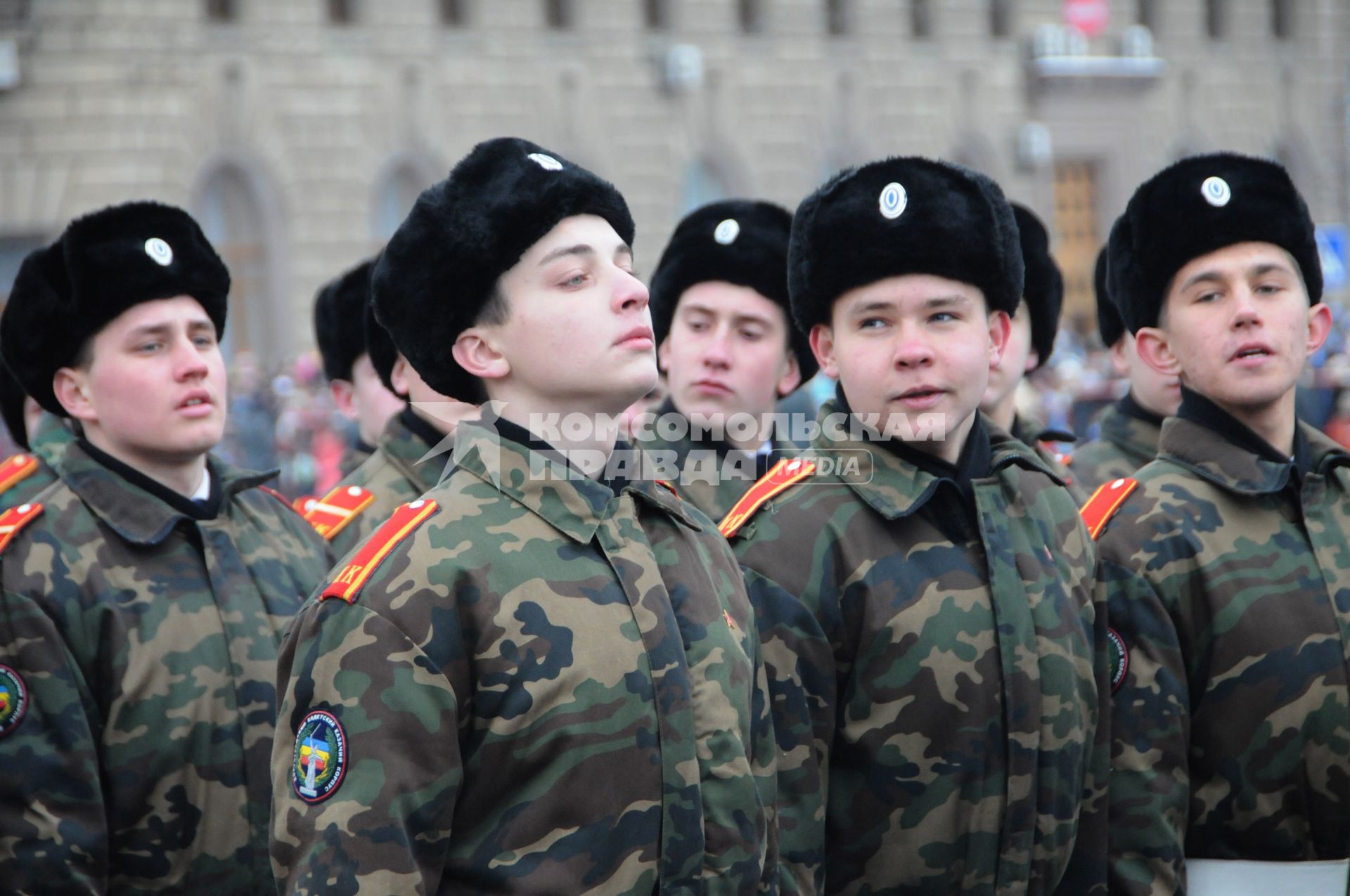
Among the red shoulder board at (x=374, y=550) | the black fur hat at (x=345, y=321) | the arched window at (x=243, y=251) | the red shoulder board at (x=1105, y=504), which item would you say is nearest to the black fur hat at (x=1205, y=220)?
the red shoulder board at (x=1105, y=504)

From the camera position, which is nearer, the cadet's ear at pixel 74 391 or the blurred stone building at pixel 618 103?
the cadet's ear at pixel 74 391

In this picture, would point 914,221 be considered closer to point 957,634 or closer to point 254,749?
point 957,634

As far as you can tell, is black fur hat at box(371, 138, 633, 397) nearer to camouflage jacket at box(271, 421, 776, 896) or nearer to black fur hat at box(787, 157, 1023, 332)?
camouflage jacket at box(271, 421, 776, 896)

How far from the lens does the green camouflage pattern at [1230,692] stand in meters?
3.14

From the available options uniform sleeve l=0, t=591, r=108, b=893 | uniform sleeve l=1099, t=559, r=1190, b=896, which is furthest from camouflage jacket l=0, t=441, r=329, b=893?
uniform sleeve l=1099, t=559, r=1190, b=896

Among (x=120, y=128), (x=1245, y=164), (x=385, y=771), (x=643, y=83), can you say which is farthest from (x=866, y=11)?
(x=385, y=771)

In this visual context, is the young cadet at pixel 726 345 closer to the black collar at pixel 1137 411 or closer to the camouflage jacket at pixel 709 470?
the camouflage jacket at pixel 709 470

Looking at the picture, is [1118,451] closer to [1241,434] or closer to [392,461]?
[1241,434]

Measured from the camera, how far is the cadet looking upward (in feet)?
15.9

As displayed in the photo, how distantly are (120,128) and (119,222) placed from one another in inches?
736

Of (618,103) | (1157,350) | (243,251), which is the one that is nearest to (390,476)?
(1157,350)

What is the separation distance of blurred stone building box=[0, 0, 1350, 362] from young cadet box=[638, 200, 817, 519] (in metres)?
16.9

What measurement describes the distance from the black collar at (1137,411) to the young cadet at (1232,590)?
58.0 inches

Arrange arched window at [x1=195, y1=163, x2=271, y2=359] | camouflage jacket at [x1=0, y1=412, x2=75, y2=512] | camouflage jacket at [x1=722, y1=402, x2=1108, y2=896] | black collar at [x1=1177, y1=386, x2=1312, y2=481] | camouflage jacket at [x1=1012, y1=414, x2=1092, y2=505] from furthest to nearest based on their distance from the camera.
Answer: arched window at [x1=195, y1=163, x2=271, y2=359] → camouflage jacket at [x1=1012, y1=414, x2=1092, y2=505] → camouflage jacket at [x1=0, y1=412, x2=75, y2=512] → black collar at [x1=1177, y1=386, x2=1312, y2=481] → camouflage jacket at [x1=722, y1=402, x2=1108, y2=896]
